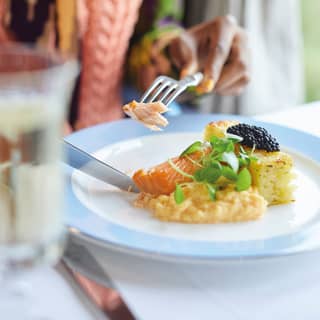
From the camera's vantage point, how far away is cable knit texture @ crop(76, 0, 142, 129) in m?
1.36

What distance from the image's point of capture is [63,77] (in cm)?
51

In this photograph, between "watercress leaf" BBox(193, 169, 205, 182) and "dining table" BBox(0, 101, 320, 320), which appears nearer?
"dining table" BBox(0, 101, 320, 320)

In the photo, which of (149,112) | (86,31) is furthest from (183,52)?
(149,112)

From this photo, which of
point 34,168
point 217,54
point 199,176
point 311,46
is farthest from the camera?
point 311,46

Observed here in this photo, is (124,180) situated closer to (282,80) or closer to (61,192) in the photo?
(61,192)

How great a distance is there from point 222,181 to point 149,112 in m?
0.15

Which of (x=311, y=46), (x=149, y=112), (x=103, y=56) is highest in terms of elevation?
(x=149, y=112)

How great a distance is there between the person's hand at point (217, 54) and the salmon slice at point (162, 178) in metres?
0.39

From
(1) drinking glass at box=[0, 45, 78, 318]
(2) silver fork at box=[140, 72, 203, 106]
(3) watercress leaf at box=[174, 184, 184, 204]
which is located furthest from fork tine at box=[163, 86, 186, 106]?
(1) drinking glass at box=[0, 45, 78, 318]

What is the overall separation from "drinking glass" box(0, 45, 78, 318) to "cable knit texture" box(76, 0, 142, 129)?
83 centimetres

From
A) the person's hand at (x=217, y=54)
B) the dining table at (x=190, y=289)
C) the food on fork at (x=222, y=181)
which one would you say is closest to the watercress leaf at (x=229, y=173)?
the food on fork at (x=222, y=181)

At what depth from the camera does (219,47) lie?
1.23 m

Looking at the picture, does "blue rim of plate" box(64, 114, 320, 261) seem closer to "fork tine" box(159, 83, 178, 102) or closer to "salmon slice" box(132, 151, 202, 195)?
"salmon slice" box(132, 151, 202, 195)

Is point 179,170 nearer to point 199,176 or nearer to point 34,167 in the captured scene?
point 199,176
